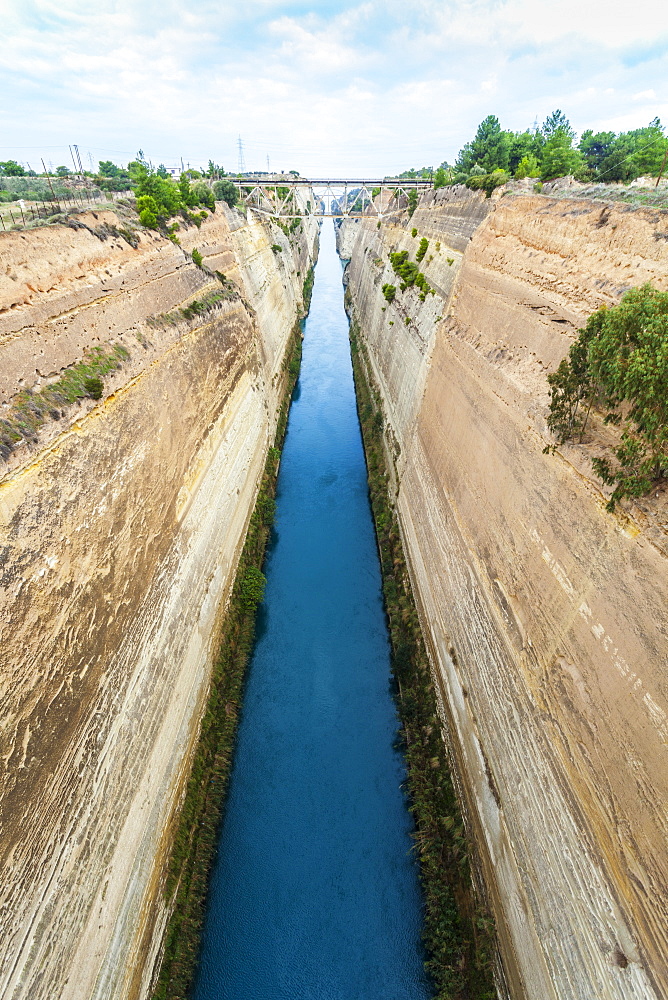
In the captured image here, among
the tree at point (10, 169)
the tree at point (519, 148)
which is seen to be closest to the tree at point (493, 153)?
the tree at point (519, 148)

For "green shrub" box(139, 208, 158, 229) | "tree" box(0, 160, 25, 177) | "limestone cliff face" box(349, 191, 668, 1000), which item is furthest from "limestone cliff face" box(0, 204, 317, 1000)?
"tree" box(0, 160, 25, 177)

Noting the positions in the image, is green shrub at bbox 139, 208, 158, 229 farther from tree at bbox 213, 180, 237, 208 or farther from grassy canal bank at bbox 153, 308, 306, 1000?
tree at bbox 213, 180, 237, 208

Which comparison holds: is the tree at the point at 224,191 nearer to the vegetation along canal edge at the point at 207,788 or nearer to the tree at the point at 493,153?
the tree at the point at 493,153

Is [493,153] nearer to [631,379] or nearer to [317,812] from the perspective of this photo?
[631,379]

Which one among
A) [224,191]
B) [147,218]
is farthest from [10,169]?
[147,218]

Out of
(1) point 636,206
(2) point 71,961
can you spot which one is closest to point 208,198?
(1) point 636,206

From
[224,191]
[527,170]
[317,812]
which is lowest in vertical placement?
[317,812]

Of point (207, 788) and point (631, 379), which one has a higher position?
point (631, 379)

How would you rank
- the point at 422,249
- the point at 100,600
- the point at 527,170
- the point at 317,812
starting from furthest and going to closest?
1. the point at 422,249
2. the point at 527,170
3. the point at 317,812
4. the point at 100,600
